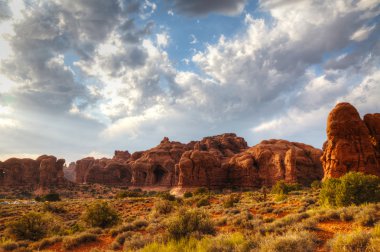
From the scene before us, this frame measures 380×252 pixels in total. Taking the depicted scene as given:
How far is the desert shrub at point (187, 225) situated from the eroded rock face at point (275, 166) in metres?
45.8

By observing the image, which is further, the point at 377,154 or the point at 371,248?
the point at 377,154

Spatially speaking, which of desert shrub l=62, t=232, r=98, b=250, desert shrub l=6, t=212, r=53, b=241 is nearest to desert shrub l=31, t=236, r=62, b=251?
desert shrub l=62, t=232, r=98, b=250

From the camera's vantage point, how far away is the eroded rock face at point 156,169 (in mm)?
81356

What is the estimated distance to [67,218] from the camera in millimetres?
27281

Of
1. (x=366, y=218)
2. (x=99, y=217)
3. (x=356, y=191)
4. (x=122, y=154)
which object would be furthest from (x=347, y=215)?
(x=122, y=154)

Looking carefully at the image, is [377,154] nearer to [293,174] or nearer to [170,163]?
[293,174]

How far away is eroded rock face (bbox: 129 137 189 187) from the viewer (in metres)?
81.4

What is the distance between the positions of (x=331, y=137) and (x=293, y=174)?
2107 cm

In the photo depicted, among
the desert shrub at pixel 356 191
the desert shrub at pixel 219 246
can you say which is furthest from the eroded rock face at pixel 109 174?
the desert shrub at pixel 219 246

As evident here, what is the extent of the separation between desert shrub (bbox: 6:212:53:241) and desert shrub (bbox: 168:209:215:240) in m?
10.1

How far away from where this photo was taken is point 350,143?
31.9m

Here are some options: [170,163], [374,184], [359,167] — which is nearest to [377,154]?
[359,167]

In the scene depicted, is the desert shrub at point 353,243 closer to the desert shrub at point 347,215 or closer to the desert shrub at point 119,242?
the desert shrub at point 347,215

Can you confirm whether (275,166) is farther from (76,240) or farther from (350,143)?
(76,240)
